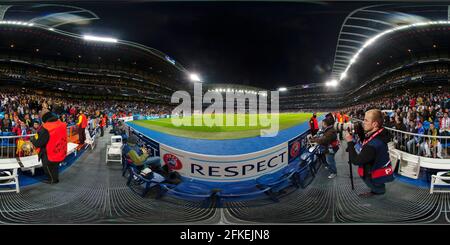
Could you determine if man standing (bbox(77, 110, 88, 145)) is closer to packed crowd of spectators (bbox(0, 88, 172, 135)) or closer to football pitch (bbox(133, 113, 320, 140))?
packed crowd of spectators (bbox(0, 88, 172, 135))

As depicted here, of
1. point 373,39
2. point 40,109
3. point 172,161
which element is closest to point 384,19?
point 373,39

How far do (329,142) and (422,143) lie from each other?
731 mm

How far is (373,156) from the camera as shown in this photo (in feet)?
6.95

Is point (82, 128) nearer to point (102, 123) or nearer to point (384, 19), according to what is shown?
point (102, 123)

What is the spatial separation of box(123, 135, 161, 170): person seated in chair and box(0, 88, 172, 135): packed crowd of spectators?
0.24 metres

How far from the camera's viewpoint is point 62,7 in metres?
2.16

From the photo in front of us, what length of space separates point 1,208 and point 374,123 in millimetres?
3104

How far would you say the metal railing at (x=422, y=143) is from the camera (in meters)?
2.11

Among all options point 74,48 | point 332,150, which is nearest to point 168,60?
point 74,48

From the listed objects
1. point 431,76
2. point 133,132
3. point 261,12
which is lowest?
point 133,132

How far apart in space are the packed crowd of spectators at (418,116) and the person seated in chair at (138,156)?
1.57m

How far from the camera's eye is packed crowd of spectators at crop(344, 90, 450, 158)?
2105mm

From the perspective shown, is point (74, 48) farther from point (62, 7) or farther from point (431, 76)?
point (431, 76)

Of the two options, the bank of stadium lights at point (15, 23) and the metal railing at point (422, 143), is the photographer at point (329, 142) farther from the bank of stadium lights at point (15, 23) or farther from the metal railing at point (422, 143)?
the bank of stadium lights at point (15, 23)
